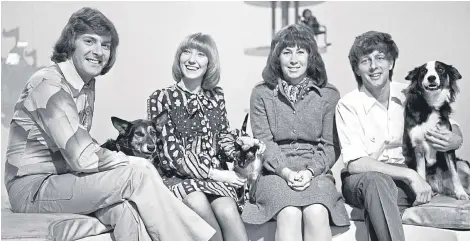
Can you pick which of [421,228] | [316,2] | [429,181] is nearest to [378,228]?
[421,228]

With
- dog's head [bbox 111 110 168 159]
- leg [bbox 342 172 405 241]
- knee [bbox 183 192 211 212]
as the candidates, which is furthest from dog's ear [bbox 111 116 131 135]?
leg [bbox 342 172 405 241]

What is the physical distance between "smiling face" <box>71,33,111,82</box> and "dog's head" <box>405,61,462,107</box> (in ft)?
5.08

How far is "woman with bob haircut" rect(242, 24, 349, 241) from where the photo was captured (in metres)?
2.53

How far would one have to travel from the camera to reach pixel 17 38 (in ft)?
10.2

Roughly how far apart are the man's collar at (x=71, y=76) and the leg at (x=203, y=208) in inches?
27.3

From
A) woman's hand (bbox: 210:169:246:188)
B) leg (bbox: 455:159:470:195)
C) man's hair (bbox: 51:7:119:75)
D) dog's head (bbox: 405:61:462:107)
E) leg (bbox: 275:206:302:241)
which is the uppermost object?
man's hair (bbox: 51:7:119:75)

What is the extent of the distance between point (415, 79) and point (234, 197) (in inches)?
43.1

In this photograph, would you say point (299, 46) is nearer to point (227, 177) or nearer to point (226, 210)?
point (227, 177)

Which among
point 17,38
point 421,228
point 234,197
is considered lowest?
point 421,228

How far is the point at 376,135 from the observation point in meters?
2.71

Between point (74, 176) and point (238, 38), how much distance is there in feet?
5.08

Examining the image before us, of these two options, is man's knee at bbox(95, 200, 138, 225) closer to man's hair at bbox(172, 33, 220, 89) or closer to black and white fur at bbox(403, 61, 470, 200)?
man's hair at bbox(172, 33, 220, 89)

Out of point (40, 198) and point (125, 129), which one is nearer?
point (40, 198)

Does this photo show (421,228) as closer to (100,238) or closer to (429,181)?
(429,181)
